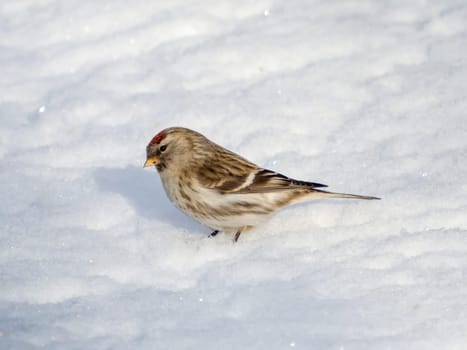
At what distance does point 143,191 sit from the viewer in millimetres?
6602

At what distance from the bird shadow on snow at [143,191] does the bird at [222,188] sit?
276 millimetres

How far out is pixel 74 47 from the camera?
26.3 ft

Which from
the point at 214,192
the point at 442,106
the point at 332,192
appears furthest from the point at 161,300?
the point at 442,106

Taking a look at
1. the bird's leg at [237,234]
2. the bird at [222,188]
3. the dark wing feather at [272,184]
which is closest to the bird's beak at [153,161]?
the bird at [222,188]

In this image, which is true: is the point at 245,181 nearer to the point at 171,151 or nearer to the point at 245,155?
the point at 171,151

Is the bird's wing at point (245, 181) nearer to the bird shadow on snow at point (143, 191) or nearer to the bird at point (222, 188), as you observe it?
the bird at point (222, 188)

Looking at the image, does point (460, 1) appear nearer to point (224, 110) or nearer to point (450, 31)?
point (450, 31)

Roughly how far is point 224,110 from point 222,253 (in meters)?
1.83

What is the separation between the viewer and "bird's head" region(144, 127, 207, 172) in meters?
6.04

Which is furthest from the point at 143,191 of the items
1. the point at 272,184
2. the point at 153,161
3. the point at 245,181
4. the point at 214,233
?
the point at 272,184

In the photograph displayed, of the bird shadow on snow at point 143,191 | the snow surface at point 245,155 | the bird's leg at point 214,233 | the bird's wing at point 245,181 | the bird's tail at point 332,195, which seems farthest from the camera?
the bird shadow on snow at point 143,191

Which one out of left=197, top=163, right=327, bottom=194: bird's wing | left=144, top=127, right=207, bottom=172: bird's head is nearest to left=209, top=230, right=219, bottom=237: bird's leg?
left=197, top=163, right=327, bottom=194: bird's wing

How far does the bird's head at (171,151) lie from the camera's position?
6.04m

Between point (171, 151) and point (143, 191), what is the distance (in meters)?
0.66
